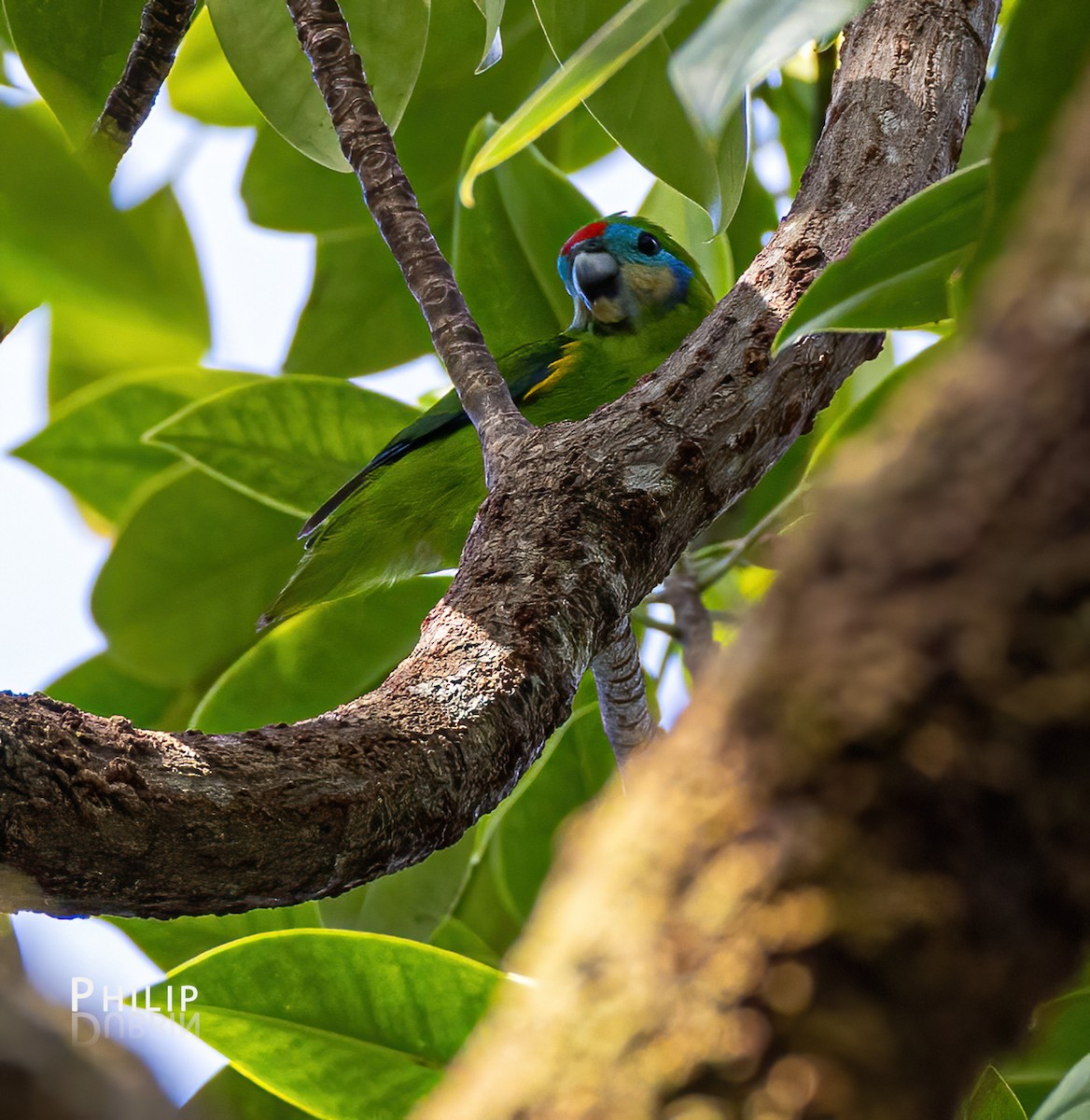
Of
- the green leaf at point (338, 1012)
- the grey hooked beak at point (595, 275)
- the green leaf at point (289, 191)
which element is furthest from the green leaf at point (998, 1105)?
the grey hooked beak at point (595, 275)

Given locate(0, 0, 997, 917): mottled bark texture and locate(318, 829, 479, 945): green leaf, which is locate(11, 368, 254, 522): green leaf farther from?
locate(0, 0, 997, 917): mottled bark texture

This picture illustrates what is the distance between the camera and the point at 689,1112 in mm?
223

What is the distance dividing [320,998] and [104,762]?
0.44m

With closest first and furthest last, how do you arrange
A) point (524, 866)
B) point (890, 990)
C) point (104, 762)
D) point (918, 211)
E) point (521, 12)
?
point (890, 990)
point (104, 762)
point (918, 211)
point (524, 866)
point (521, 12)

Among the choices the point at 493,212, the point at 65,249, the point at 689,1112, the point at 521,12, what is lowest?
the point at 689,1112

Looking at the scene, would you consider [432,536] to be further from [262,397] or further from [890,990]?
[890,990]

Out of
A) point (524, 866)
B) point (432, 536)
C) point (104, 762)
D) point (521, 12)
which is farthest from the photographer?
point (432, 536)

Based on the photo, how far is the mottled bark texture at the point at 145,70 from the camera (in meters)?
0.99

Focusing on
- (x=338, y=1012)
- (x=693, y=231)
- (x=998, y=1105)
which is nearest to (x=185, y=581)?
(x=338, y=1012)

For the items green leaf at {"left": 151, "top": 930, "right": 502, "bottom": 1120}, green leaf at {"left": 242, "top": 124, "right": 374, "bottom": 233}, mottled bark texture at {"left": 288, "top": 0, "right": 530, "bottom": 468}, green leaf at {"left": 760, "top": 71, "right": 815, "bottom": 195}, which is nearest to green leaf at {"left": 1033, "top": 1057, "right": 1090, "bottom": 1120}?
green leaf at {"left": 151, "top": 930, "right": 502, "bottom": 1120}

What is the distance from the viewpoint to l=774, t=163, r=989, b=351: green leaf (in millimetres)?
583

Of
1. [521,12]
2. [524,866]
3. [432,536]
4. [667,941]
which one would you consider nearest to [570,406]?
[432,536]

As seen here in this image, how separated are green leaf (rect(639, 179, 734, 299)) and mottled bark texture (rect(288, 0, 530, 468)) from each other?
452 mm

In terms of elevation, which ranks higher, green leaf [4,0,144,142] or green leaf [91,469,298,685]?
green leaf [4,0,144,142]
